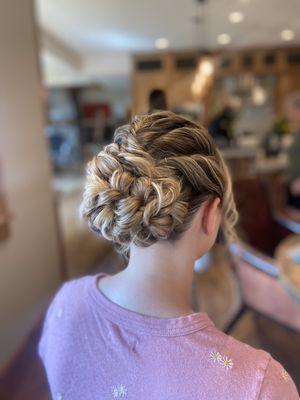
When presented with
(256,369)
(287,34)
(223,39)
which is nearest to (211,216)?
(256,369)

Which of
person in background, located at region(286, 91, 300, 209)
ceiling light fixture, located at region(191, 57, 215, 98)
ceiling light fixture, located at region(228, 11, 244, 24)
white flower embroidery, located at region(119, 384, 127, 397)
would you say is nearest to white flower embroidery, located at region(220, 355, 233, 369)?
white flower embroidery, located at region(119, 384, 127, 397)

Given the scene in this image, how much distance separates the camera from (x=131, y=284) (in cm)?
60

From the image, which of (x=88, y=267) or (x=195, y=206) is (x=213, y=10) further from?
(x=195, y=206)

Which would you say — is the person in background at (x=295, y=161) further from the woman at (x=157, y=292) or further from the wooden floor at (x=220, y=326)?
the woman at (x=157, y=292)

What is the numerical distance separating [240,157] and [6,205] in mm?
2625

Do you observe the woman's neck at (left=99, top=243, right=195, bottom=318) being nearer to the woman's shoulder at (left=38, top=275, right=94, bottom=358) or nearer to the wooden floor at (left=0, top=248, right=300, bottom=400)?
the woman's shoulder at (left=38, top=275, right=94, bottom=358)

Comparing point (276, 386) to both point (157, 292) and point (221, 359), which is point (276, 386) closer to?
point (221, 359)

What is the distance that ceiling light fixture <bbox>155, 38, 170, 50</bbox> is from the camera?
4.73 metres

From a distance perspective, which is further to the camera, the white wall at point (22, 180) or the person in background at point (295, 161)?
the person in background at point (295, 161)

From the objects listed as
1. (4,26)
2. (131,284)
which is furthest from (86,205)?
(4,26)

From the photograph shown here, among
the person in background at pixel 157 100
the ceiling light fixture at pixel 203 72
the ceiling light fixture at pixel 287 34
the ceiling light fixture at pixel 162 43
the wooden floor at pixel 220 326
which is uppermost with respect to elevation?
the ceiling light fixture at pixel 287 34

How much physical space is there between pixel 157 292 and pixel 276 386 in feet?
0.69

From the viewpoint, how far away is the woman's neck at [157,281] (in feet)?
1.91

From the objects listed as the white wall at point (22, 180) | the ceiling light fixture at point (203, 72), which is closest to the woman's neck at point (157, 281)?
the white wall at point (22, 180)
